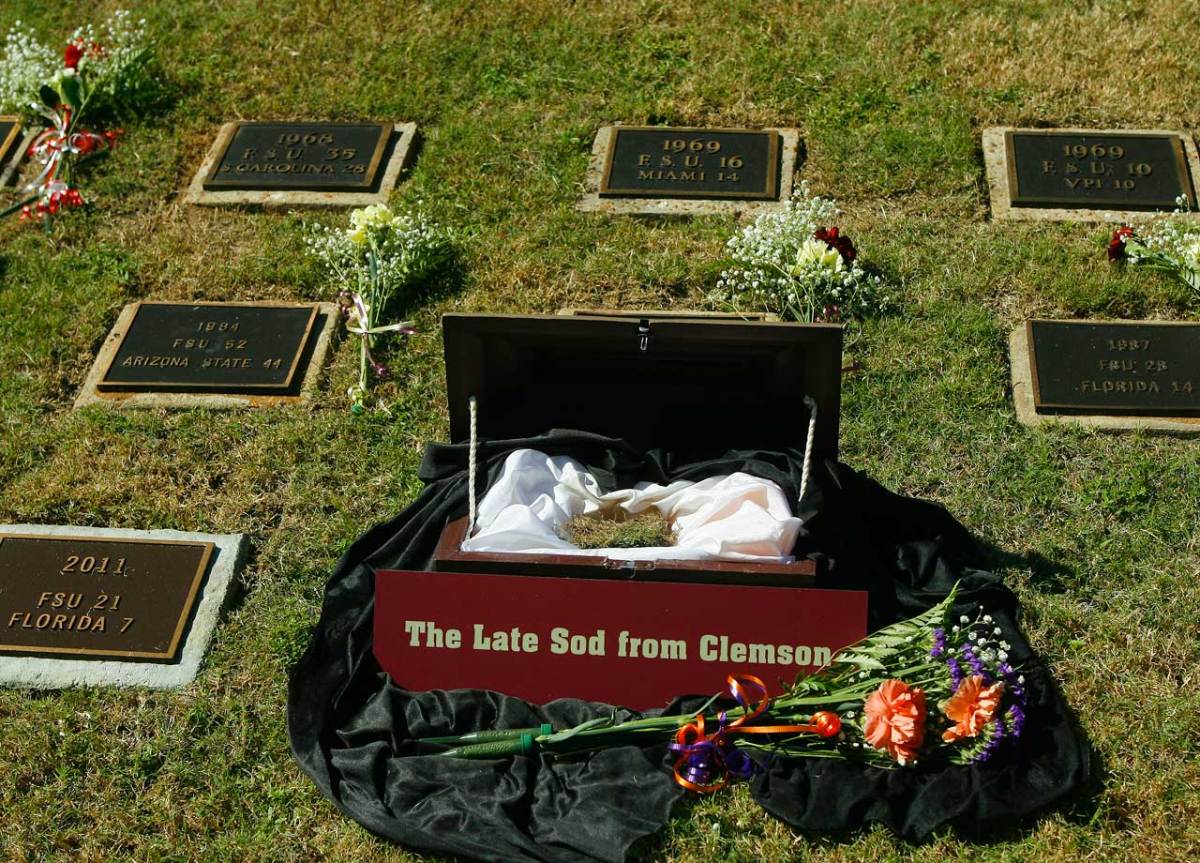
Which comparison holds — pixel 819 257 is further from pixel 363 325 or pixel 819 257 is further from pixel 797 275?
pixel 363 325

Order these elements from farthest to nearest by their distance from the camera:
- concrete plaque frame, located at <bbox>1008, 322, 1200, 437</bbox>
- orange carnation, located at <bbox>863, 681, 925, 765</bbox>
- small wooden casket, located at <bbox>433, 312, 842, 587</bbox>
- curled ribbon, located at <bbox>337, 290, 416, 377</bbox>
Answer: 1. curled ribbon, located at <bbox>337, 290, 416, 377</bbox>
2. concrete plaque frame, located at <bbox>1008, 322, 1200, 437</bbox>
3. small wooden casket, located at <bbox>433, 312, 842, 587</bbox>
4. orange carnation, located at <bbox>863, 681, 925, 765</bbox>

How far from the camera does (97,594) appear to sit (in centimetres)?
557

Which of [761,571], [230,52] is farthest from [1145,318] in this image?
[230,52]

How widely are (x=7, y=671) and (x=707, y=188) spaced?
406 centimetres

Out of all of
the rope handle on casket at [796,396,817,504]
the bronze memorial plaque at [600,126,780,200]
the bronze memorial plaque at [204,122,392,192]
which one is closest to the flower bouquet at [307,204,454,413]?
the bronze memorial plaque at [204,122,392,192]

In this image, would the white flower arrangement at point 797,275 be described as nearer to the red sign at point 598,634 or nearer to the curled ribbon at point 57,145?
the red sign at point 598,634

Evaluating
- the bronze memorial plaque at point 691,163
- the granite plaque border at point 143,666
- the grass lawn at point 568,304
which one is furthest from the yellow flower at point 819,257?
the granite plaque border at point 143,666

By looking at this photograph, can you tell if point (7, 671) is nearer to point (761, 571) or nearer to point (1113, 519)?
point (761, 571)

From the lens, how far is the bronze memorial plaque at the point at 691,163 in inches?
294

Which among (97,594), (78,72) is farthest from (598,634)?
(78,72)

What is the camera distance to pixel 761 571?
479cm

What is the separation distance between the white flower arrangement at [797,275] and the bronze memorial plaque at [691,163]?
57 cm

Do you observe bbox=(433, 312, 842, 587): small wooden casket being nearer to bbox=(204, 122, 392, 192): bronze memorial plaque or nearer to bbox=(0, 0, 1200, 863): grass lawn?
bbox=(0, 0, 1200, 863): grass lawn

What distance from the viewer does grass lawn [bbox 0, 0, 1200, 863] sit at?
4.86 m
